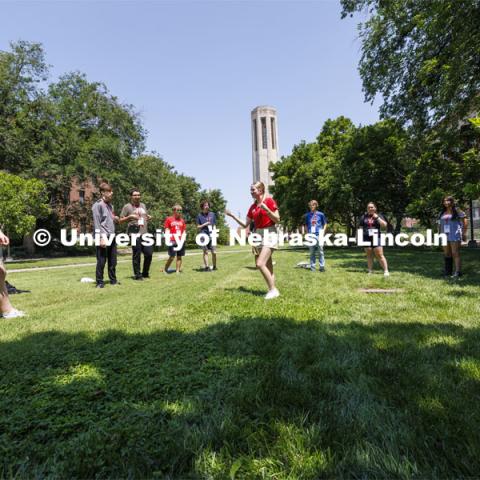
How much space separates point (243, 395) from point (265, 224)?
3907 mm

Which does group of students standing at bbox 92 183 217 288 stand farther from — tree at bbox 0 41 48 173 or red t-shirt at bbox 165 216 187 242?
tree at bbox 0 41 48 173

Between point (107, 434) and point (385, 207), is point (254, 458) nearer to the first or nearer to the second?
point (107, 434)

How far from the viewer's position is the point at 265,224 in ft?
19.2

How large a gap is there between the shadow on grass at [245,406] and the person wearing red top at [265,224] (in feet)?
7.43

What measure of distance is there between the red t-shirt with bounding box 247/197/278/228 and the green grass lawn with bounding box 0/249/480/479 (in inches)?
75.4

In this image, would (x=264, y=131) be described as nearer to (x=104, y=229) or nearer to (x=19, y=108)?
(x=19, y=108)

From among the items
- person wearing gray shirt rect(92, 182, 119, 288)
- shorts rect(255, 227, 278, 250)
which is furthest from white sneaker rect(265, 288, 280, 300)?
person wearing gray shirt rect(92, 182, 119, 288)

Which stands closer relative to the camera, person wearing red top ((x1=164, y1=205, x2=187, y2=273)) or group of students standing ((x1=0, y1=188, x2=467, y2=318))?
group of students standing ((x1=0, y1=188, x2=467, y2=318))

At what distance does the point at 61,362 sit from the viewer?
9.57 ft

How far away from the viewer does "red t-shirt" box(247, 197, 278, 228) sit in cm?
582

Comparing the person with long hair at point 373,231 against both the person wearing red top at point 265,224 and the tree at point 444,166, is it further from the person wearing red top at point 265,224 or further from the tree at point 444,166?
the tree at point 444,166

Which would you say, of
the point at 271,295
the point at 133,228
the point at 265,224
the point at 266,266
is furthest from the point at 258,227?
the point at 133,228

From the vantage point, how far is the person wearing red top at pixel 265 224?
222 inches

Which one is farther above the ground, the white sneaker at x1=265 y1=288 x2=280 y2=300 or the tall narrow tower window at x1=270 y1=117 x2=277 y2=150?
the tall narrow tower window at x1=270 y1=117 x2=277 y2=150
